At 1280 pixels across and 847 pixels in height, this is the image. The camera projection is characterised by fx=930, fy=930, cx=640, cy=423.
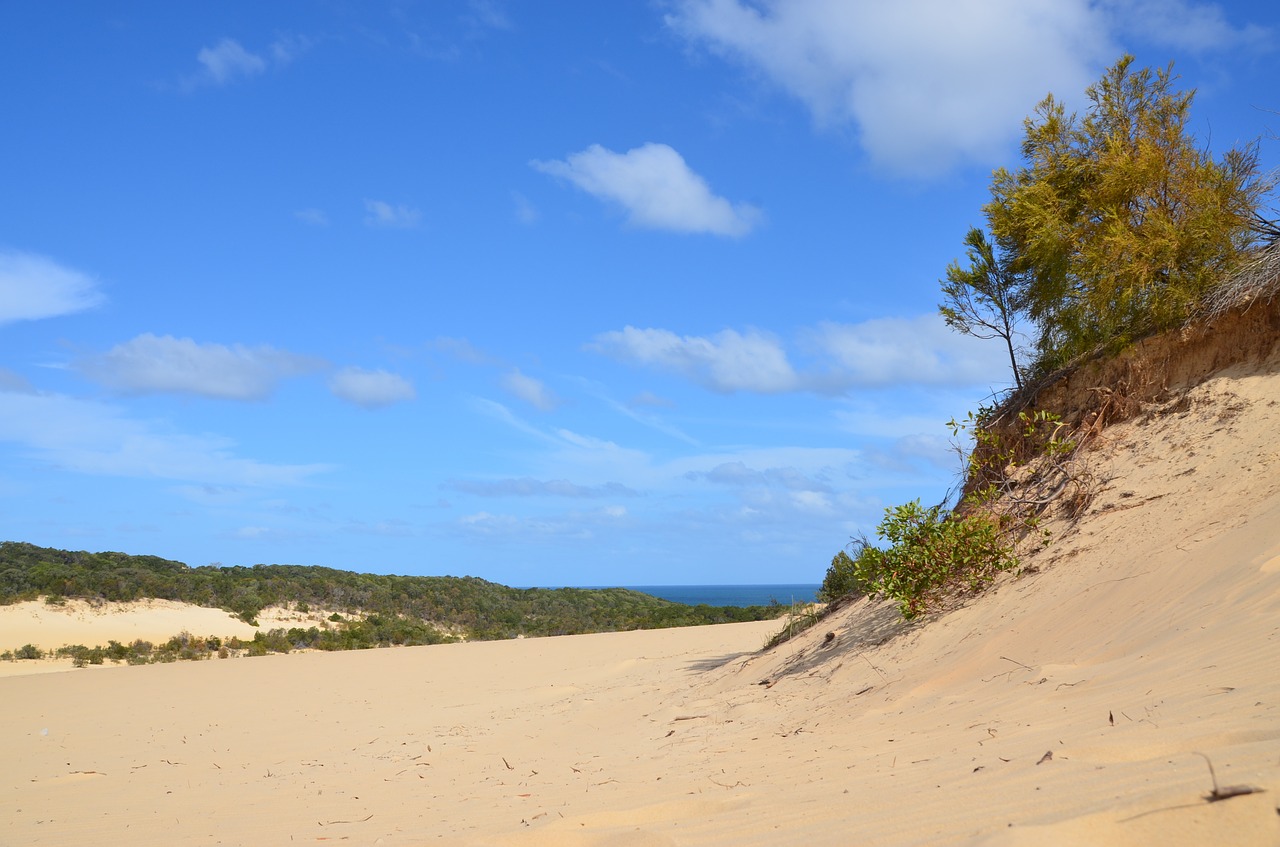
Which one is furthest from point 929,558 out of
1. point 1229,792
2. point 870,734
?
point 1229,792

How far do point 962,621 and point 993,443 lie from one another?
3.16m

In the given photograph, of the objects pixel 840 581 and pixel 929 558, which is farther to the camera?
pixel 840 581

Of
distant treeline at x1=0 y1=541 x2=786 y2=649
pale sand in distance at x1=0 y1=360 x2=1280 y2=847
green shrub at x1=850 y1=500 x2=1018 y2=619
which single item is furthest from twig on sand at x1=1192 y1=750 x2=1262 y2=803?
distant treeline at x1=0 y1=541 x2=786 y2=649

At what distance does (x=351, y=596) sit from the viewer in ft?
106

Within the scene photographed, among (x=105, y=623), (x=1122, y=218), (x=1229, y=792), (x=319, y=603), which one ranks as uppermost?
(x=1122, y=218)

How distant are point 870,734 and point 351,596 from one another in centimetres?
2867

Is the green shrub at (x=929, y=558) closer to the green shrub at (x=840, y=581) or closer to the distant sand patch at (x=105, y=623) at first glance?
the green shrub at (x=840, y=581)

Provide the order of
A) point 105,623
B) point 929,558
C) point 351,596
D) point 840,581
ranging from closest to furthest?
point 929,558, point 840,581, point 105,623, point 351,596

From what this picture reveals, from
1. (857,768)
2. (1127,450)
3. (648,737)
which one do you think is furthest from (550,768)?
(1127,450)

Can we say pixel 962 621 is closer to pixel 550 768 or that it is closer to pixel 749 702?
pixel 749 702

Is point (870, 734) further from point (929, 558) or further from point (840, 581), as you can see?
point (840, 581)

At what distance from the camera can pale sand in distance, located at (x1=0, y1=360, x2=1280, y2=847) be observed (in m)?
3.89

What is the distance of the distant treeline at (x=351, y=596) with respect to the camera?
2845 cm

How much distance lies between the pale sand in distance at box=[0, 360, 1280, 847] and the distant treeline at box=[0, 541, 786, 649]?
1431 centimetres
